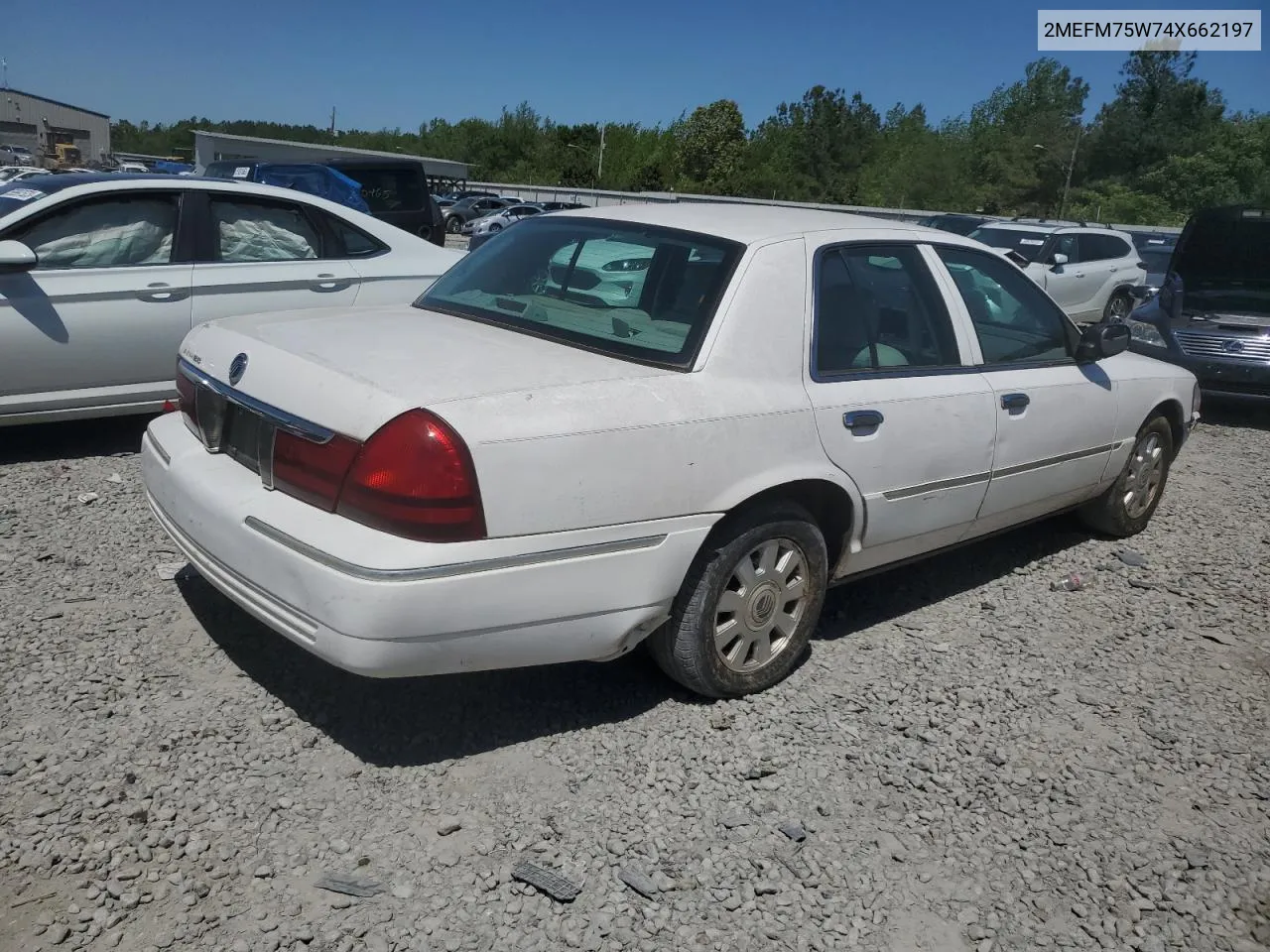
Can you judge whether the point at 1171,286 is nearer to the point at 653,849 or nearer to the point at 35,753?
the point at 653,849

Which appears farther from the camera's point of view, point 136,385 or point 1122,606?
point 136,385

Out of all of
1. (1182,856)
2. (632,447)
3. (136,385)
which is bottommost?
(1182,856)

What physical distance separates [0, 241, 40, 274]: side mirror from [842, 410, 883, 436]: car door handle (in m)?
4.23

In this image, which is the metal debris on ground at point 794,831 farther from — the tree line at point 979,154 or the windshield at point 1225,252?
the tree line at point 979,154

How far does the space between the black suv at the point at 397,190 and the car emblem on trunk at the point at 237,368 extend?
13.4m

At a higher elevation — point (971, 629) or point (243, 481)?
point (243, 481)

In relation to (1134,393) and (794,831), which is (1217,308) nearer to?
(1134,393)

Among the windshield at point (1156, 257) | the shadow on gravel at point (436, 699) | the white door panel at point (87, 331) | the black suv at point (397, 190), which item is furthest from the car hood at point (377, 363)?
the windshield at point (1156, 257)

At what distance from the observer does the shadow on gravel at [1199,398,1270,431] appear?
9625 mm

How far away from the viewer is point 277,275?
6426 mm

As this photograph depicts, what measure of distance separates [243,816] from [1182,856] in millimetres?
2628

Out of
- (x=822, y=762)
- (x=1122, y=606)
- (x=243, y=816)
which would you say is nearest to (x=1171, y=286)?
(x=1122, y=606)

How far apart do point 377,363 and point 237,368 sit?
1.75ft

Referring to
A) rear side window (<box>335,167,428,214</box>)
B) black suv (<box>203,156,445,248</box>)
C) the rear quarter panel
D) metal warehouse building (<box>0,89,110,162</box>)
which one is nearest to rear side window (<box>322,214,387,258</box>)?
the rear quarter panel
